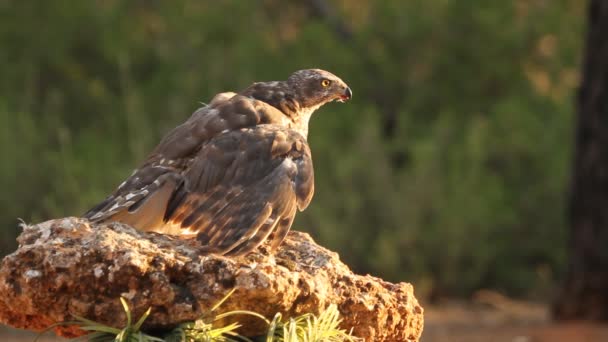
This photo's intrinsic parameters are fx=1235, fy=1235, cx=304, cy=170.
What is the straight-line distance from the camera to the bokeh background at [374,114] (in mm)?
11594

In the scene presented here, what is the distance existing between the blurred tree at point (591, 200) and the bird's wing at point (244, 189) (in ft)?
18.1

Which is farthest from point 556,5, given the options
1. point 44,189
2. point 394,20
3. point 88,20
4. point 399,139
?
point 44,189

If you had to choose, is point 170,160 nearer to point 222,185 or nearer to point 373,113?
point 222,185

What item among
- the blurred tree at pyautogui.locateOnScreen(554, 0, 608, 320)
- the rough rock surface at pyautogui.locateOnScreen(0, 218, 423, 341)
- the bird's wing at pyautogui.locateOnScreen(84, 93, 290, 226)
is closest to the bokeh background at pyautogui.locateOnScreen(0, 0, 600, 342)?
the blurred tree at pyautogui.locateOnScreen(554, 0, 608, 320)

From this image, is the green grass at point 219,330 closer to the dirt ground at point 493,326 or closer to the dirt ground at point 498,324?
the dirt ground at point 493,326

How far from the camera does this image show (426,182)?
38.1ft

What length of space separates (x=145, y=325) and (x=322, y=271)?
68cm

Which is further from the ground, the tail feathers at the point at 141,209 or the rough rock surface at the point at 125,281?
the tail feathers at the point at 141,209

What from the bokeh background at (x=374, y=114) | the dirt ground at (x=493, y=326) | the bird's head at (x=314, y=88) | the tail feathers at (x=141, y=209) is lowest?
the tail feathers at (x=141, y=209)

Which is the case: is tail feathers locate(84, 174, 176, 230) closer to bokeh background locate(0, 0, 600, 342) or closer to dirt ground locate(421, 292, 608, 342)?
dirt ground locate(421, 292, 608, 342)

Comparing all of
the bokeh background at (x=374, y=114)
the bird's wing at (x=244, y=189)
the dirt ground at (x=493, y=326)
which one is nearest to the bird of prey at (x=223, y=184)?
the bird's wing at (x=244, y=189)

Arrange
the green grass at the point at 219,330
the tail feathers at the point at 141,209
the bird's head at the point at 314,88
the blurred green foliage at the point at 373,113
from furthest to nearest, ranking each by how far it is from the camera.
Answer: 1. the blurred green foliage at the point at 373,113
2. the bird's head at the point at 314,88
3. the tail feathers at the point at 141,209
4. the green grass at the point at 219,330

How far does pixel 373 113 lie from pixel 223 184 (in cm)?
790

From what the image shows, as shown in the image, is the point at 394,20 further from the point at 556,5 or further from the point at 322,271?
the point at 322,271
